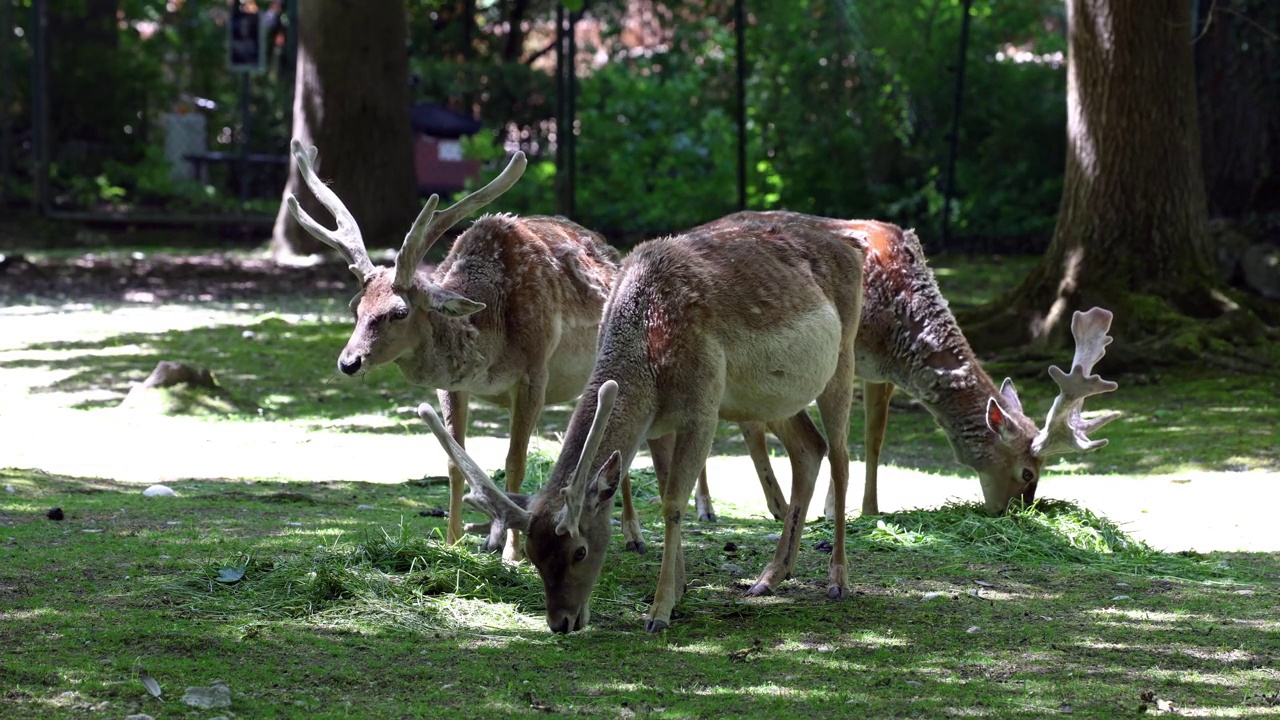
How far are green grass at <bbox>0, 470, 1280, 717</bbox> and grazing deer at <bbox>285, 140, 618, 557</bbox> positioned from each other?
2.34ft

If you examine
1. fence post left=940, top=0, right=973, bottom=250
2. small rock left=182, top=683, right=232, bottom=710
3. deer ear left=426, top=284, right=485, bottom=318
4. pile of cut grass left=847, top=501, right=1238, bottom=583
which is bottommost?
pile of cut grass left=847, top=501, right=1238, bottom=583

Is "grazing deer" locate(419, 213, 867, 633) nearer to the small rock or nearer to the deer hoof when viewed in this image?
the deer hoof

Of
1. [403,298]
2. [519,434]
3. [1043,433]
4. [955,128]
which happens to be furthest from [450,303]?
[955,128]

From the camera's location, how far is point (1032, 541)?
7535 millimetres

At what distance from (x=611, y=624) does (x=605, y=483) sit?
0.69 metres

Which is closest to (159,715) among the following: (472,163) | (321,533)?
(321,533)

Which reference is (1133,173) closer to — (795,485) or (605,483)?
(795,485)

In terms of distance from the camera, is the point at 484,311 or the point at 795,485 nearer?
the point at 795,485

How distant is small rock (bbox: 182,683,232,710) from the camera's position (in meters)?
4.56

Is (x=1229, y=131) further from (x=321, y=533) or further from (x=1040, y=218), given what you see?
(x=321, y=533)

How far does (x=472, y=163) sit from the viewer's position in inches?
899

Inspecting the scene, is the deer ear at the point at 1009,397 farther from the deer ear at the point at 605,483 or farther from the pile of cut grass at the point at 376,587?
the deer ear at the point at 605,483

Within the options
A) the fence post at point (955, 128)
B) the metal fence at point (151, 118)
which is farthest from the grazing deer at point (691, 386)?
the metal fence at point (151, 118)

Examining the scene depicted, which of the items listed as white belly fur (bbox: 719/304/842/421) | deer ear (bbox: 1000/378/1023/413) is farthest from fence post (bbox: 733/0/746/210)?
white belly fur (bbox: 719/304/842/421)
